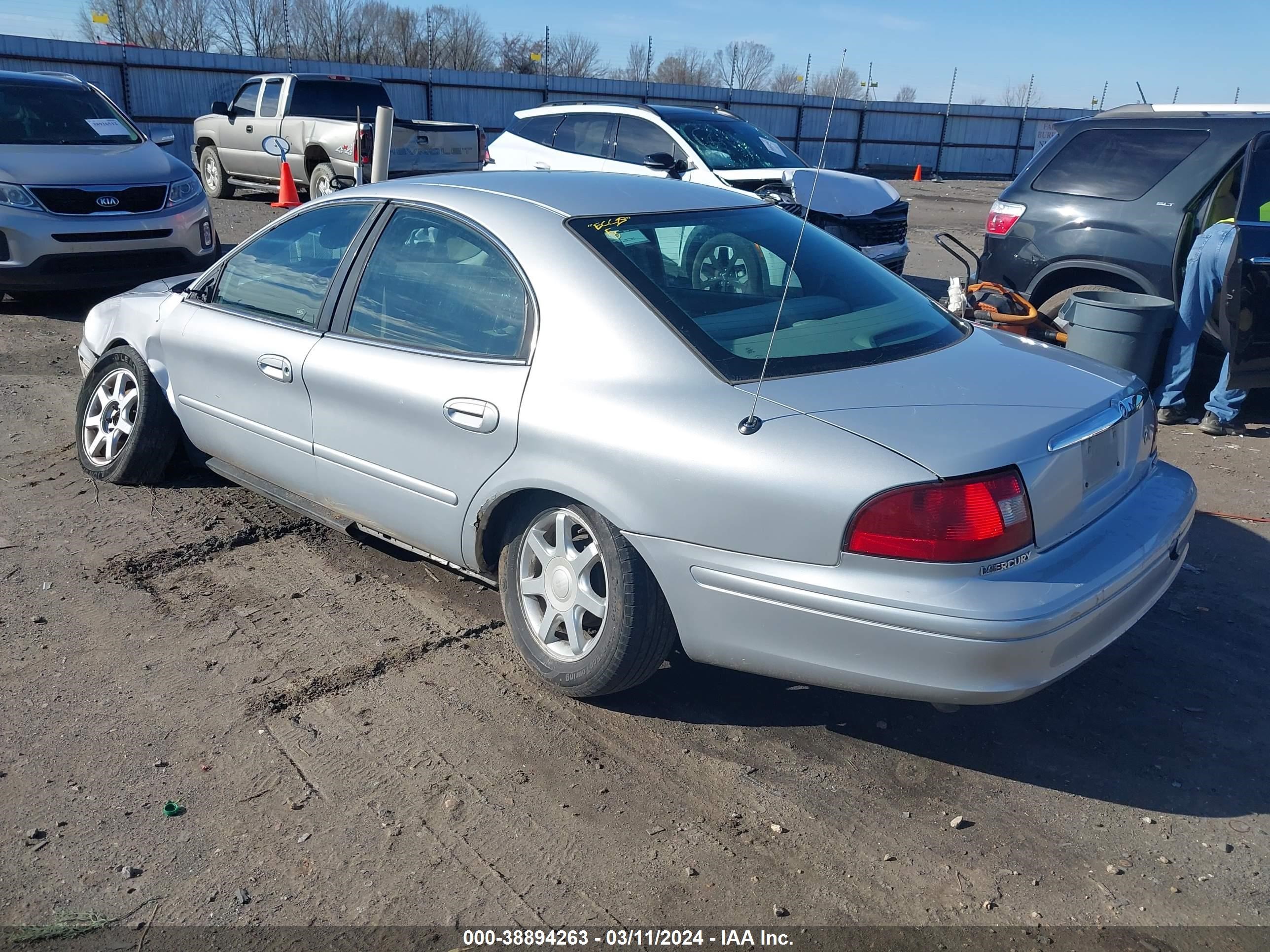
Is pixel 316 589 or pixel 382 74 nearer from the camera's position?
pixel 316 589

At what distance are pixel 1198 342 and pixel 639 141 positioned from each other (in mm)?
6386

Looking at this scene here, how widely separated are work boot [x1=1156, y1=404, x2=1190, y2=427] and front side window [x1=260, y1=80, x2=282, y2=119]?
12928mm

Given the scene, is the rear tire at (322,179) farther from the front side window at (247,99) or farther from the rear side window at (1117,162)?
the rear side window at (1117,162)

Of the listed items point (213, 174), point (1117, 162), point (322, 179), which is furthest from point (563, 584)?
point (213, 174)

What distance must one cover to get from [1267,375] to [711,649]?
16.3 feet

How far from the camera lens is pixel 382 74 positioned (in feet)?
77.8

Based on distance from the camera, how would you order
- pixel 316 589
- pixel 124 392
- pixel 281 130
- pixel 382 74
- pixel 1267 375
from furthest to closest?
pixel 382 74 < pixel 281 130 < pixel 1267 375 < pixel 124 392 < pixel 316 589

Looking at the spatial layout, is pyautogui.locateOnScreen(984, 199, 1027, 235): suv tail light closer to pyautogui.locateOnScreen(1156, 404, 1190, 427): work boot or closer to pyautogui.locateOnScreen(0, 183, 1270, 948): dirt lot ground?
pyautogui.locateOnScreen(1156, 404, 1190, 427): work boot

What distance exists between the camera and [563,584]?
3.41 metres

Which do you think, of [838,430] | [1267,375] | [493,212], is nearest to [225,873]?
[838,430]

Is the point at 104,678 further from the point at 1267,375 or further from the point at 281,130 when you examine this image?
the point at 281,130

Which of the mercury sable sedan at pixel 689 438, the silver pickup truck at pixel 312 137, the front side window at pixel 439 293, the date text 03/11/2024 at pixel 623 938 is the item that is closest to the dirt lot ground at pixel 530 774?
the date text 03/11/2024 at pixel 623 938

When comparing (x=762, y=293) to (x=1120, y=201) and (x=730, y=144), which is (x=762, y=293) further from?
(x=730, y=144)

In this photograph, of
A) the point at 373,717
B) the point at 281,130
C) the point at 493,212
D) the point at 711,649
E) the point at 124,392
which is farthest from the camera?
the point at 281,130
